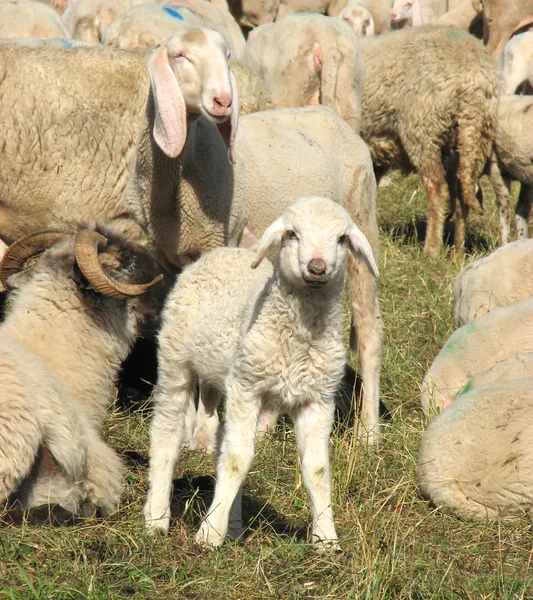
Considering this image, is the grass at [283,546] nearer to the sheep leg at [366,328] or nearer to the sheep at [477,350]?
the sheep at [477,350]

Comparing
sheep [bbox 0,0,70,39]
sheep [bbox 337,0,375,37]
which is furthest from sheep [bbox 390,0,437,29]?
sheep [bbox 0,0,70,39]

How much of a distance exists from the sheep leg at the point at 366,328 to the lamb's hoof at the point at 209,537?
7.07 ft

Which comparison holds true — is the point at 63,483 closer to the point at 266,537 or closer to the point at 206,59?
the point at 266,537

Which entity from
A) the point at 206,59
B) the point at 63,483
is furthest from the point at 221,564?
the point at 206,59

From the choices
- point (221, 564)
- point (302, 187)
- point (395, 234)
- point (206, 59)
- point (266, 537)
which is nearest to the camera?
point (221, 564)

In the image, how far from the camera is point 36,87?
625 cm

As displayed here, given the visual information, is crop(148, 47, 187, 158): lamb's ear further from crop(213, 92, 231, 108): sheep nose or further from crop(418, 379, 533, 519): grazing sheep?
crop(418, 379, 533, 519): grazing sheep

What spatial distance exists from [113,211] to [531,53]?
634cm

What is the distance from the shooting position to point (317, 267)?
3.24 m

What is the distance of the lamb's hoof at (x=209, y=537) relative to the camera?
11.4 ft

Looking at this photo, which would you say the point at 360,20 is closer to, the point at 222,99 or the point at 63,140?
the point at 63,140

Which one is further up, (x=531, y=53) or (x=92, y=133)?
(x=92, y=133)

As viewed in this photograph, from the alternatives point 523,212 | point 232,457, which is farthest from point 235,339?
point 523,212

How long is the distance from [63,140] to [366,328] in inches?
84.9
